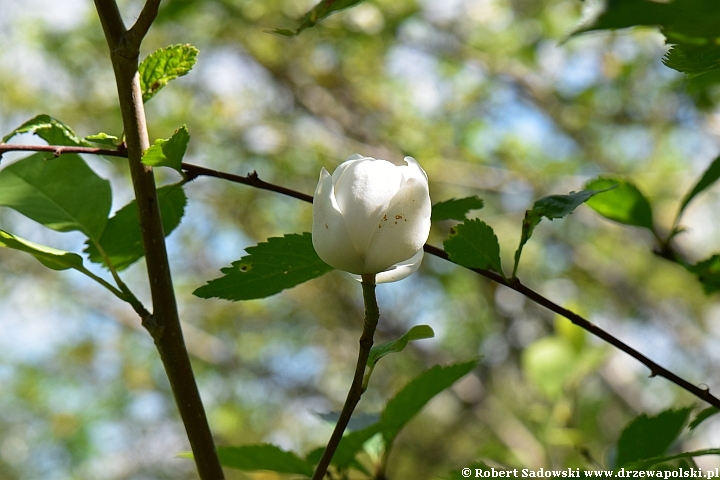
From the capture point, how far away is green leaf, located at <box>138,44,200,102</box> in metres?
0.35

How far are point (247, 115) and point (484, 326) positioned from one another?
1013mm

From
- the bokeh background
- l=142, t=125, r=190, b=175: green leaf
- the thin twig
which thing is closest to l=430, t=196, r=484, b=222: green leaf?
the thin twig

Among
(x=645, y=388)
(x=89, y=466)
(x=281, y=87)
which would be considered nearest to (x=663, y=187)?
(x=645, y=388)

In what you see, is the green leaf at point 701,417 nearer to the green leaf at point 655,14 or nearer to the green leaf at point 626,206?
the green leaf at point 626,206

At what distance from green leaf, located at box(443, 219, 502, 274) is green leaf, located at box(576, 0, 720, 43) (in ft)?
0.51

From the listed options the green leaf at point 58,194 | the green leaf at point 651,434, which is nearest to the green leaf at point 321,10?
the green leaf at point 58,194

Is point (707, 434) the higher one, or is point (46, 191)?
point (46, 191)

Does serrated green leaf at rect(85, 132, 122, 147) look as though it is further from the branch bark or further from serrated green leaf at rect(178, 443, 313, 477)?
serrated green leaf at rect(178, 443, 313, 477)

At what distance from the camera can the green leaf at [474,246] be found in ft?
1.06

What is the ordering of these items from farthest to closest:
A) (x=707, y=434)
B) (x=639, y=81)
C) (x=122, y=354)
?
(x=122, y=354) → (x=707, y=434) → (x=639, y=81)

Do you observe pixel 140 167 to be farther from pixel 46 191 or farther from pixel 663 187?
pixel 663 187

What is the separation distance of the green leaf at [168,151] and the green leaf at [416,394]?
0.18 meters

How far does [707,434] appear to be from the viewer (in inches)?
73.8

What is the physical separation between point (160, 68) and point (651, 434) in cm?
34
